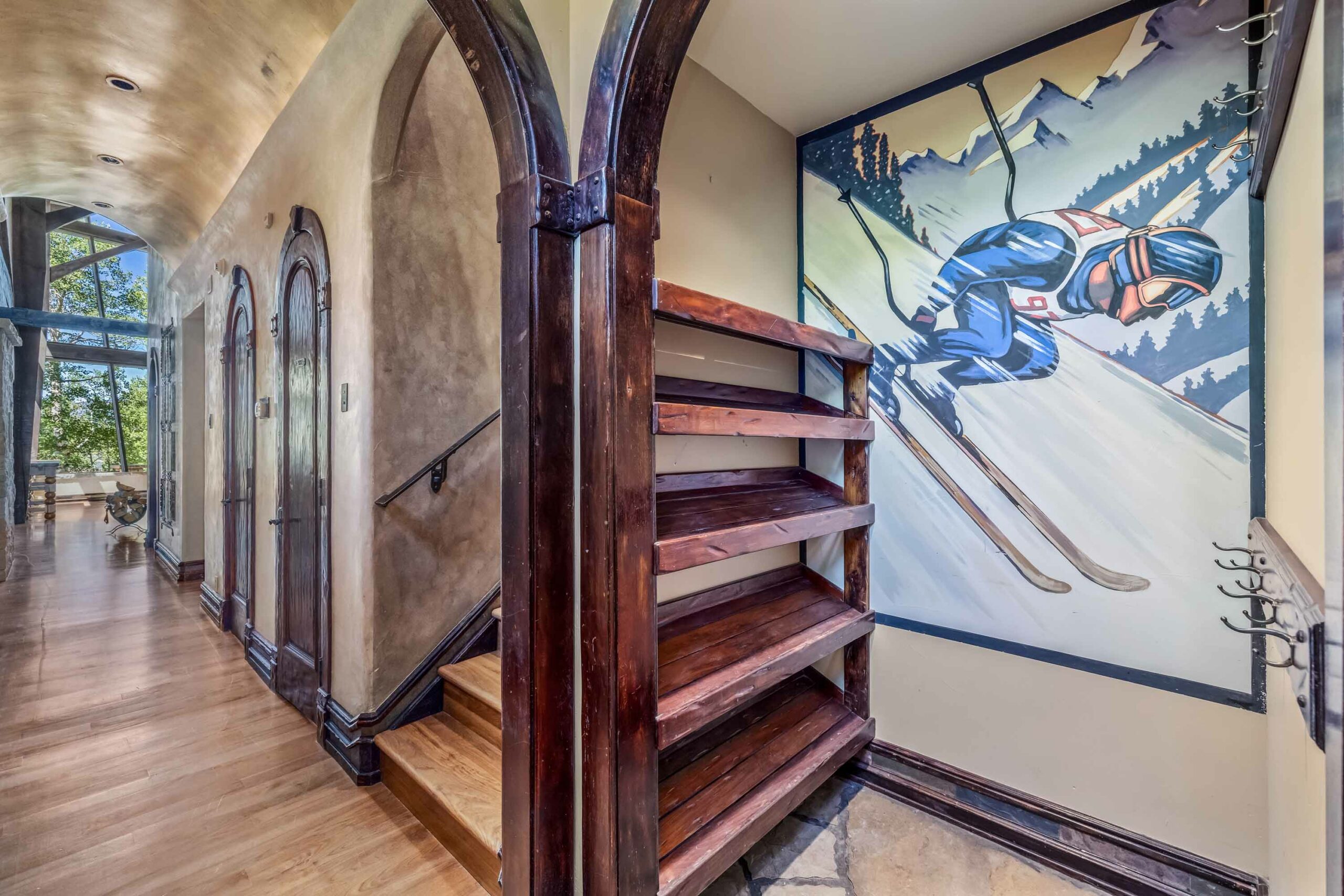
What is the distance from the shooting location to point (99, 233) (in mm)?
10164

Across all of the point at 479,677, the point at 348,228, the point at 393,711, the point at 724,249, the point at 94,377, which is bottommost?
the point at 393,711

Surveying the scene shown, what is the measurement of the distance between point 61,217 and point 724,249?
11.3 metres

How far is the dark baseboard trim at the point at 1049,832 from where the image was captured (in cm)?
158

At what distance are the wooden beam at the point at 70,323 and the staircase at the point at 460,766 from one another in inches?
Result: 304

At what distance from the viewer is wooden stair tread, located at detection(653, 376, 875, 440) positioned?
1.37 meters

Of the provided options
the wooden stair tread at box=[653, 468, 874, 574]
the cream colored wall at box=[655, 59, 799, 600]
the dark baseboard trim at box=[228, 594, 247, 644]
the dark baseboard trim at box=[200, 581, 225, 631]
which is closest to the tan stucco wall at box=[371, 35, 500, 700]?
the cream colored wall at box=[655, 59, 799, 600]

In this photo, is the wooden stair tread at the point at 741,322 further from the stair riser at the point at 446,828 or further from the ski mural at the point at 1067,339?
the stair riser at the point at 446,828

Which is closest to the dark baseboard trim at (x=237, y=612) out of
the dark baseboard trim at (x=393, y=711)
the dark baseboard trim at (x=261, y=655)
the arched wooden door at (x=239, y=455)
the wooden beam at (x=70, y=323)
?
the arched wooden door at (x=239, y=455)

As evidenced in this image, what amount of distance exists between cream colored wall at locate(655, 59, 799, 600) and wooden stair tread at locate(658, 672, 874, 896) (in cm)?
53

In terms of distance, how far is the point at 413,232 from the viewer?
88.3 inches

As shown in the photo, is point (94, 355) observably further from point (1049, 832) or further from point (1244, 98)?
point (1244, 98)

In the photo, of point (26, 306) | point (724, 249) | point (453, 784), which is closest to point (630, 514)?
point (724, 249)

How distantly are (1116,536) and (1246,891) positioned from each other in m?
1.01

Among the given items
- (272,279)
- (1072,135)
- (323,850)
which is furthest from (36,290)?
(1072,135)
